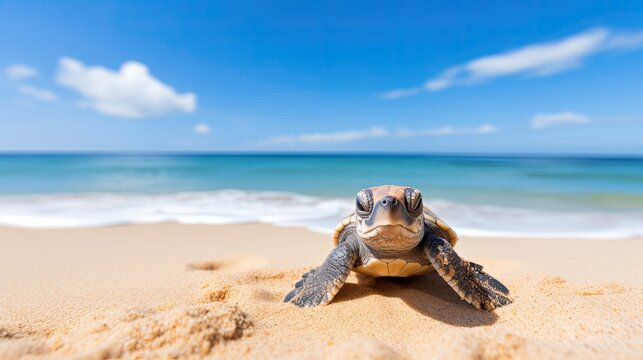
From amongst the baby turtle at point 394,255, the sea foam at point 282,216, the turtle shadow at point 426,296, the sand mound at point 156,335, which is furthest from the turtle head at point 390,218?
the sea foam at point 282,216

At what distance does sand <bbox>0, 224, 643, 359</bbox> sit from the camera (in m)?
1.57

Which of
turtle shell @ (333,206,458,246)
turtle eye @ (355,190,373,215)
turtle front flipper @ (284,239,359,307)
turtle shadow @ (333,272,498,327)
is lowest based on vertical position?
turtle shadow @ (333,272,498,327)

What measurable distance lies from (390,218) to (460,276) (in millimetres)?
769

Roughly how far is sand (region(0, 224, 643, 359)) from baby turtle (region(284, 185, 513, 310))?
0.15m

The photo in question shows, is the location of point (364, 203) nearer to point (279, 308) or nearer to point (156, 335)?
Answer: point (279, 308)

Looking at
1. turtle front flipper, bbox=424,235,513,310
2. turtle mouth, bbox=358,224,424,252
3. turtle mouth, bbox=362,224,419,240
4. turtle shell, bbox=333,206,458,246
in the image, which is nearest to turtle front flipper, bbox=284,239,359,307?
turtle mouth, bbox=358,224,424,252

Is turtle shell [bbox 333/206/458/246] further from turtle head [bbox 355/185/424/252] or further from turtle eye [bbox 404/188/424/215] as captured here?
turtle eye [bbox 404/188/424/215]

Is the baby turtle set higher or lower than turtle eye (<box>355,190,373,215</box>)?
lower

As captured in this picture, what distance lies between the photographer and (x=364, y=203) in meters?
2.31

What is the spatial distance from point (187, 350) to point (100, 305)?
5.27 ft

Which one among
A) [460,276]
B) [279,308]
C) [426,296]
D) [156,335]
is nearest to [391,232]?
[460,276]

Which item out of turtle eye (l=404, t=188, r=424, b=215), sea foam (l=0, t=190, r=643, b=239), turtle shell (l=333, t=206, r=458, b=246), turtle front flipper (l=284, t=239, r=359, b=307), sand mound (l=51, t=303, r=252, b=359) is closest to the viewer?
sand mound (l=51, t=303, r=252, b=359)

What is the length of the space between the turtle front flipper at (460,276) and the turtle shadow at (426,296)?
0.11m

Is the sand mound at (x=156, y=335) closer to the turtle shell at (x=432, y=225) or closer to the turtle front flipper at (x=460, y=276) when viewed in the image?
the turtle front flipper at (x=460, y=276)
